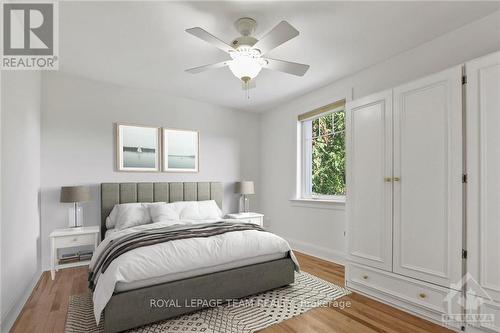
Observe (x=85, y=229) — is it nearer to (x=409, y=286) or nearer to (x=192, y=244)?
(x=192, y=244)

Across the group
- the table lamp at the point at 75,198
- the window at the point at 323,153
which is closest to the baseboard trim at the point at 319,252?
the window at the point at 323,153

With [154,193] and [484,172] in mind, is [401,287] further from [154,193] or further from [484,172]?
[154,193]

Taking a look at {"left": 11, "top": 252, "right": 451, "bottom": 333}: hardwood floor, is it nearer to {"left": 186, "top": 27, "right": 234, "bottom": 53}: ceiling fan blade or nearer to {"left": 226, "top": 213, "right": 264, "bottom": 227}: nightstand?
{"left": 226, "top": 213, "right": 264, "bottom": 227}: nightstand

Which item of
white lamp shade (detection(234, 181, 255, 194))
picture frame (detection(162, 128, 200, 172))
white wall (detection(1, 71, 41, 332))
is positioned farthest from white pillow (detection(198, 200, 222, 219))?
white wall (detection(1, 71, 41, 332))

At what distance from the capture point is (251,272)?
265cm

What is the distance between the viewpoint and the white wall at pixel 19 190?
2.12 metres

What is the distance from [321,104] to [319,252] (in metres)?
2.27

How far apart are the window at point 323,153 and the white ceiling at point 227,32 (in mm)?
660

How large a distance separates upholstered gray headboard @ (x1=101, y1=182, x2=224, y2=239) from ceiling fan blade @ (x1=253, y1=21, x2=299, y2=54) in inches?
111

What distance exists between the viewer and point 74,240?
3305mm

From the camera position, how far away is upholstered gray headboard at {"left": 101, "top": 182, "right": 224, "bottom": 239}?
3820 mm

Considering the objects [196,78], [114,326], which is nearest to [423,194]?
[114,326]

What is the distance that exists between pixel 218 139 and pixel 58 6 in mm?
3104

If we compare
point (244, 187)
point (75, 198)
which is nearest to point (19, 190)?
point (75, 198)
